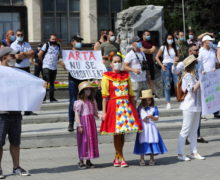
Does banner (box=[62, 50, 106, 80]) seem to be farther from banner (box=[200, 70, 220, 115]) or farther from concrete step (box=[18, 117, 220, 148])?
banner (box=[200, 70, 220, 115])

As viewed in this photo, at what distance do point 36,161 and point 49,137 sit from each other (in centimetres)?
169

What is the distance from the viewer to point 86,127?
414 inches

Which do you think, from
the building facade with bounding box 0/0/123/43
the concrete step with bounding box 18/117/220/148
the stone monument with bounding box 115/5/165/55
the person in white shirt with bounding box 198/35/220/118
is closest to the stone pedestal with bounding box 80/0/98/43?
the building facade with bounding box 0/0/123/43

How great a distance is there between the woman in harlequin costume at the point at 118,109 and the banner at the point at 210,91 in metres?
1.52

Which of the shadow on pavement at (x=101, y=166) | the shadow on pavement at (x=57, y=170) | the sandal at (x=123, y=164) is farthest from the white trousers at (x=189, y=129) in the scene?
the shadow on pavement at (x=57, y=170)

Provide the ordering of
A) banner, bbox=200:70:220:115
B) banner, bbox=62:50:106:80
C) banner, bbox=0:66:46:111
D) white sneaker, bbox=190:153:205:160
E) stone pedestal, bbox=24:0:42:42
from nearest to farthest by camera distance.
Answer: banner, bbox=0:66:46:111 → white sneaker, bbox=190:153:205:160 → banner, bbox=200:70:220:115 → banner, bbox=62:50:106:80 → stone pedestal, bbox=24:0:42:42

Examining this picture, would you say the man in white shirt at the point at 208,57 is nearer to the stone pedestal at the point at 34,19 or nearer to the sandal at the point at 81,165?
the sandal at the point at 81,165

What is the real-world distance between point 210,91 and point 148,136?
1.88 metres

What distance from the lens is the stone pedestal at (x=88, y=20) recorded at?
4912 centimetres

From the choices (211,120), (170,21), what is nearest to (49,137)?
(211,120)

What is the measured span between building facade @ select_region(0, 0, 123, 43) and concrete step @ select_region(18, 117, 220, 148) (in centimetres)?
3325

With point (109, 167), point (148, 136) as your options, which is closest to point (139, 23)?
point (148, 136)

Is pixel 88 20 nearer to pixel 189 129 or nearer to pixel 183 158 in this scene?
pixel 189 129

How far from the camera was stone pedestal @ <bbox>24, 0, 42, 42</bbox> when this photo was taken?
47.3 meters
